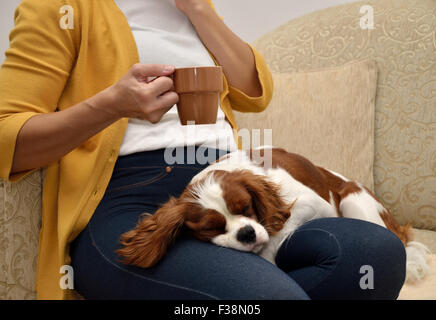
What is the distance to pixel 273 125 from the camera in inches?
78.0

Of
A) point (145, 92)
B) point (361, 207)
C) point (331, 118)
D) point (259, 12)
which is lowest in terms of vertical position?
point (361, 207)

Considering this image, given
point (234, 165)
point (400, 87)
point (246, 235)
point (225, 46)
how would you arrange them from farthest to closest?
point (400, 87) < point (225, 46) < point (234, 165) < point (246, 235)

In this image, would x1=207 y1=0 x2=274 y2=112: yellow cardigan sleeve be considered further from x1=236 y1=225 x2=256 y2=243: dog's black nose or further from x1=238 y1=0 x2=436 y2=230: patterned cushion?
x1=236 y1=225 x2=256 y2=243: dog's black nose

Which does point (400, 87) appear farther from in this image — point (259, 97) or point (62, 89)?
point (62, 89)

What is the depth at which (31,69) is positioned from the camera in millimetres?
1112

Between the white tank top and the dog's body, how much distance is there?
0.10 m

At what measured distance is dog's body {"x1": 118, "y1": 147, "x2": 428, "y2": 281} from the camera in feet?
3.37

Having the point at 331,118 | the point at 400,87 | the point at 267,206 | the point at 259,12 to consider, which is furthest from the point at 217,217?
the point at 259,12

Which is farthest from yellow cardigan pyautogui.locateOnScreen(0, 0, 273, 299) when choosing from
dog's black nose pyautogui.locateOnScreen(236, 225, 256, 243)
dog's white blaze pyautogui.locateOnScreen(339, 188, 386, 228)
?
dog's white blaze pyautogui.locateOnScreen(339, 188, 386, 228)

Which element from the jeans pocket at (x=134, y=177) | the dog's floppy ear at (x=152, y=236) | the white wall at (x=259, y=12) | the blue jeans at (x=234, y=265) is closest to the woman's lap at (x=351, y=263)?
the blue jeans at (x=234, y=265)

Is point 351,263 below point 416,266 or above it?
above

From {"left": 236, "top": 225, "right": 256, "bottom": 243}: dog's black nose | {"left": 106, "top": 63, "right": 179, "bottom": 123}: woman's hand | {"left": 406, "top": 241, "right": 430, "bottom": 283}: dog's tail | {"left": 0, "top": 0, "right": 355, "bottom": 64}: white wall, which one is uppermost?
{"left": 0, "top": 0, "right": 355, "bottom": 64}: white wall

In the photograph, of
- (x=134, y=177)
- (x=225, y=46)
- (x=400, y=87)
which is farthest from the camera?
(x=400, y=87)

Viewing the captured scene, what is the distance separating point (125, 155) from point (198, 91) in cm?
36
